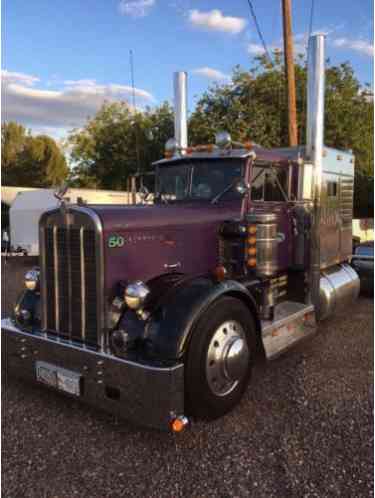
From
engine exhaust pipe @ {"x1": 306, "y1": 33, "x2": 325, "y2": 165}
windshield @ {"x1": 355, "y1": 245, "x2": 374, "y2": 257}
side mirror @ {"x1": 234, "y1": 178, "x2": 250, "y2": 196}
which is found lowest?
windshield @ {"x1": 355, "y1": 245, "x2": 374, "y2": 257}

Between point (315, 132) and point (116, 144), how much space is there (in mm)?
20938

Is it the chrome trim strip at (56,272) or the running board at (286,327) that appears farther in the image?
the running board at (286,327)

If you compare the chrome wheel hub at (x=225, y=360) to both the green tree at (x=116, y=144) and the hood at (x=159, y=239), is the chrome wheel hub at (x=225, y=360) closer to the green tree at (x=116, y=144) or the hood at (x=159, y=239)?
the hood at (x=159, y=239)

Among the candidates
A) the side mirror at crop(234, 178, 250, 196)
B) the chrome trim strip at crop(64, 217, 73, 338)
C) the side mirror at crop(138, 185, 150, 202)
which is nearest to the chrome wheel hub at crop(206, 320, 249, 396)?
the chrome trim strip at crop(64, 217, 73, 338)

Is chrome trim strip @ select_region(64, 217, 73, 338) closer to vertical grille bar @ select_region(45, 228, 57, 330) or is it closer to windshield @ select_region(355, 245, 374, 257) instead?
vertical grille bar @ select_region(45, 228, 57, 330)

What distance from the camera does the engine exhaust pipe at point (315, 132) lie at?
17.5 ft

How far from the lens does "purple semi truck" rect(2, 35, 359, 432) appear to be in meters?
3.16

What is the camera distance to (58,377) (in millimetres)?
3400

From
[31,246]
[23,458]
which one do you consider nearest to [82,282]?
[23,458]

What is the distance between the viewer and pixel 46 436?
3295 millimetres

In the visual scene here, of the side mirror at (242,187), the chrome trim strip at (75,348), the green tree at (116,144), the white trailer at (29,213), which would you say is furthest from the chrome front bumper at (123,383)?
the green tree at (116,144)

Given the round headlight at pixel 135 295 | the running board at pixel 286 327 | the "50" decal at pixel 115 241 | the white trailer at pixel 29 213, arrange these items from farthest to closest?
the white trailer at pixel 29 213, the running board at pixel 286 327, the "50" decal at pixel 115 241, the round headlight at pixel 135 295

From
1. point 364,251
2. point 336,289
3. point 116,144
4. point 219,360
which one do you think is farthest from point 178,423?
point 116,144

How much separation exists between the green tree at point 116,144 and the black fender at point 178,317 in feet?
56.8
